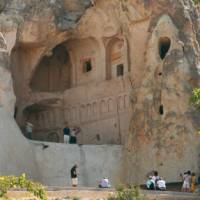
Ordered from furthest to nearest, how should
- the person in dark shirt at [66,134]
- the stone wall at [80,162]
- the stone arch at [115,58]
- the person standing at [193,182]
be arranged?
the stone arch at [115,58]
the person in dark shirt at [66,134]
the stone wall at [80,162]
the person standing at [193,182]

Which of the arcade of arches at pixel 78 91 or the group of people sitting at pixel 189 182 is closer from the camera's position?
the group of people sitting at pixel 189 182

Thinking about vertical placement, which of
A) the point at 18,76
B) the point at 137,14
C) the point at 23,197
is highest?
the point at 137,14

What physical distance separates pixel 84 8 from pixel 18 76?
4149mm

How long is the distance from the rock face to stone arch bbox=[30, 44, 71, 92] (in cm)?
5

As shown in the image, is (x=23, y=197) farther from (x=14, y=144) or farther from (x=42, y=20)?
(x=42, y=20)

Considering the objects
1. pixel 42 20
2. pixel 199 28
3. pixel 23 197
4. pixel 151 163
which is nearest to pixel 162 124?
pixel 151 163

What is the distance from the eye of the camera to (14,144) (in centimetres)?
3127

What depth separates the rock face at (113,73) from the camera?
31906 millimetres

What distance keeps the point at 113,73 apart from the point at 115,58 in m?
0.72

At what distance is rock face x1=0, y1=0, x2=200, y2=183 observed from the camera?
31906 millimetres

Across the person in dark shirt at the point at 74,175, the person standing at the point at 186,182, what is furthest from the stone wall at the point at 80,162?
the person standing at the point at 186,182

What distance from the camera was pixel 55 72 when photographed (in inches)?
1508

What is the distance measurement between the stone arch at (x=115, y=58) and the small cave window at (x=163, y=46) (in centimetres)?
272

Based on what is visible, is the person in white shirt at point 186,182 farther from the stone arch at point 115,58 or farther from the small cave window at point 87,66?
the small cave window at point 87,66
